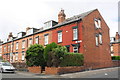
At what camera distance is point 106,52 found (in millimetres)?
28922

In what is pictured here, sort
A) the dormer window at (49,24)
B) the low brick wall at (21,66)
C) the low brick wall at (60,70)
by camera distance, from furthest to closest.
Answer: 1. the dormer window at (49,24)
2. the low brick wall at (21,66)
3. the low brick wall at (60,70)

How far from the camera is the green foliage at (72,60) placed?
19900 mm

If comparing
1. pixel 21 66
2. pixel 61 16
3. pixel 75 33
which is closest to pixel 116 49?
pixel 61 16

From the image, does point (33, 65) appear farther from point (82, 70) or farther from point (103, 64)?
point (103, 64)

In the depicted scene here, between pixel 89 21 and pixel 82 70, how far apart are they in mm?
8646

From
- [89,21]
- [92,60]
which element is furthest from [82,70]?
[89,21]

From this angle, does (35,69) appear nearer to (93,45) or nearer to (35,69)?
(35,69)

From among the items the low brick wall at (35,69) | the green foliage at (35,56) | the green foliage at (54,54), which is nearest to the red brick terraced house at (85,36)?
the green foliage at (54,54)

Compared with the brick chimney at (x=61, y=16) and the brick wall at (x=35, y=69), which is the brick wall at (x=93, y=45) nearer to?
the brick chimney at (x=61, y=16)

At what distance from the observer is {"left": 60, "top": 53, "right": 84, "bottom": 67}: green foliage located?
783 inches

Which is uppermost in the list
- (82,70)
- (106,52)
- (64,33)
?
(64,33)

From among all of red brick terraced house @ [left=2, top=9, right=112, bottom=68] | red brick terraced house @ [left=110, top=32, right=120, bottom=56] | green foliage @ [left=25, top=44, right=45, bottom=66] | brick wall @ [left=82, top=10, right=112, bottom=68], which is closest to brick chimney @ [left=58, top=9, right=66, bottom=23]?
red brick terraced house @ [left=2, top=9, right=112, bottom=68]

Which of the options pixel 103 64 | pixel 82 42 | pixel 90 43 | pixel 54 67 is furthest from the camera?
pixel 103 64

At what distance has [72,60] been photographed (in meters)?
20.9
